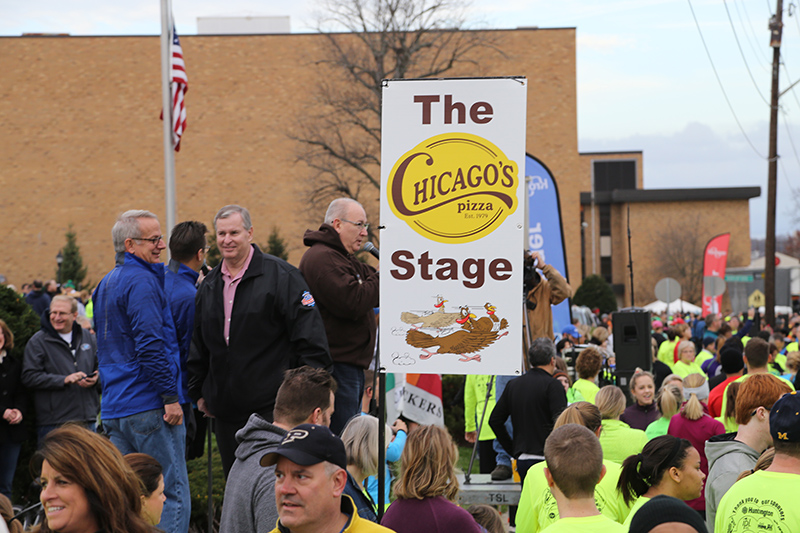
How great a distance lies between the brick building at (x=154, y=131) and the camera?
1738 inches

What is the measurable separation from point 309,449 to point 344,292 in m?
2.24

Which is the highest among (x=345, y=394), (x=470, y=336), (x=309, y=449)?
(x=470, y=336)

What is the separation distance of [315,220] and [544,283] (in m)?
33.8

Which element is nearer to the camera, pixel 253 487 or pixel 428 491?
pixel 253 487

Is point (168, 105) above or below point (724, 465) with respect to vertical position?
above

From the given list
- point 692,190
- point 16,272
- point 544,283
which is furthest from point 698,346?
point 692,190

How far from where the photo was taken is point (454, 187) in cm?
402

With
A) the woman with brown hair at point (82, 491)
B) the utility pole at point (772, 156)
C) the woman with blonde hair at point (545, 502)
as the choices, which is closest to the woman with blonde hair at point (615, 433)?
the woman with blonde hair at point (545, 502)

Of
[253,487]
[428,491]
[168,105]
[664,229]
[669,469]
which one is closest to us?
[253,487]

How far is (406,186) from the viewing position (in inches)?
159

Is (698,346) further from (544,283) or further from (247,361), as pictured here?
(247,361)

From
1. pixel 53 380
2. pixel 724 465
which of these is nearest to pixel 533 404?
pixel 724 465

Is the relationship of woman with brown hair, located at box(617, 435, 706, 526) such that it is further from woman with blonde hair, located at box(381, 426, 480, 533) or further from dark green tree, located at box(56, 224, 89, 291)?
dark green tree, located at box(56, 224, 89, 291)

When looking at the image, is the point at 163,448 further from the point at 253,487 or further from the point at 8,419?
the point at 8,419
